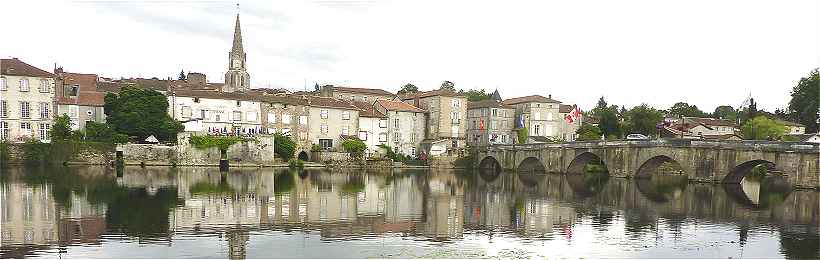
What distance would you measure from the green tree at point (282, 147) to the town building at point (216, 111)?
9.60 ft

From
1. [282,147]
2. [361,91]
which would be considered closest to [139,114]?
[282,147]

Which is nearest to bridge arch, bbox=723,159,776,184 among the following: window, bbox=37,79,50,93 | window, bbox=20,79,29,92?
window, bbox=37,79,50,93

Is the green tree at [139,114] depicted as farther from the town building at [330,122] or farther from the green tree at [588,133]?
the green tree at [588,133]

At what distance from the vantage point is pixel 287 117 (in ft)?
253

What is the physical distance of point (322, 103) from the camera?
7975cm

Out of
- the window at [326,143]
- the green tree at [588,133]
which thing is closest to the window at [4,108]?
the window at [326,143]

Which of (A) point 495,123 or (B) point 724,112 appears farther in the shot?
(B) point 724,112

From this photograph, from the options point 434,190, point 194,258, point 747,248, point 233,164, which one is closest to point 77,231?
point 194,258

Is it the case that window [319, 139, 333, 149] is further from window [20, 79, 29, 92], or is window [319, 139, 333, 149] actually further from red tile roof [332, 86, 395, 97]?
window [20, 79, 29, 92]

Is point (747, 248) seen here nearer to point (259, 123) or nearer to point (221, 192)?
point (221, 192)

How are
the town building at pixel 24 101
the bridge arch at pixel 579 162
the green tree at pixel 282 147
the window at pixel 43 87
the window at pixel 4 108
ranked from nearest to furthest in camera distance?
the window at pixel 4 108 → the town building at pixel 24 101 → the bridge arch at pixel 579 162 → the window at pixel 43 87 → the green tree at pixel 282 147

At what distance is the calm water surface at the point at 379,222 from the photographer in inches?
760

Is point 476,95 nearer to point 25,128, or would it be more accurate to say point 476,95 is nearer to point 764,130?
point 764,130

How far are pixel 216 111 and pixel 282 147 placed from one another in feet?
28.0
